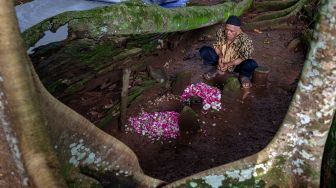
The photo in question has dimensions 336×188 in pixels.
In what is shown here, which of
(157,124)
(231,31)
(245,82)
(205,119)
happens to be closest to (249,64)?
(245,82)

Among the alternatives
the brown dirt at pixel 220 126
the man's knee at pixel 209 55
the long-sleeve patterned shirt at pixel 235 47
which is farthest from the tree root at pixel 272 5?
the long-sleeve patterned shirt at pixel 235 47

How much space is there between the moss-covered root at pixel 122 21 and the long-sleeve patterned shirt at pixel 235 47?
775mm

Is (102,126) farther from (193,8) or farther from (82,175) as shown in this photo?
(193,8)

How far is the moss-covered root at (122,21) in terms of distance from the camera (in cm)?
496

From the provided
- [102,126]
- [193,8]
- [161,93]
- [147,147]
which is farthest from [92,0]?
[147,147]

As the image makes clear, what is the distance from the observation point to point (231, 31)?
6324 millimetres

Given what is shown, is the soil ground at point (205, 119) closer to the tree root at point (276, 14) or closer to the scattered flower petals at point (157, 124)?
the scattered flower petals at point (157, 124)

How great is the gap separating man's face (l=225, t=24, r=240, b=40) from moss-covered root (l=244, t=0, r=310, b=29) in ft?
11.5

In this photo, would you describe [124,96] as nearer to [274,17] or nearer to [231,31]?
[231,31]

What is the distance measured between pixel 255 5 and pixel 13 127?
9471 millimetres

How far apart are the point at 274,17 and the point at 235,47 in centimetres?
397

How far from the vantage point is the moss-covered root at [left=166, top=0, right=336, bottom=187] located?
2.84 meters

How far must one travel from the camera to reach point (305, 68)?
117 inches

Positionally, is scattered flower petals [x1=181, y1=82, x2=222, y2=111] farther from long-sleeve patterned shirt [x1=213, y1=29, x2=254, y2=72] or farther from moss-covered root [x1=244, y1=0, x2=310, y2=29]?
moss-covered root [x1=244, y1=0, x2=310, y2=29]
